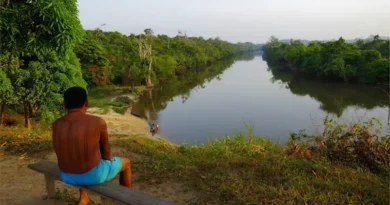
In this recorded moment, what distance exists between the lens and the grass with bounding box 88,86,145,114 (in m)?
25.5

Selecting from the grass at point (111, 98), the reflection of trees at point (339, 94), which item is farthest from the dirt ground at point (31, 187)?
the reflection of trees at point (339, 94)

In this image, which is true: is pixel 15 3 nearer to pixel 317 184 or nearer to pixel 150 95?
pixel 317 184

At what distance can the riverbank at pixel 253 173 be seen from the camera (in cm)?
399

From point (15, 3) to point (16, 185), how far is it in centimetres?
310

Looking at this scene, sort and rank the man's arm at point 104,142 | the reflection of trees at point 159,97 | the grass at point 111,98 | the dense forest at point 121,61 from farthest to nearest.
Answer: the dense forest at point 121,61
the reflection of trees at point 159,97
the grass at point 111,98
the man's arm at point 104,142

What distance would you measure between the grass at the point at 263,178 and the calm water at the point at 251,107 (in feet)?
36.5

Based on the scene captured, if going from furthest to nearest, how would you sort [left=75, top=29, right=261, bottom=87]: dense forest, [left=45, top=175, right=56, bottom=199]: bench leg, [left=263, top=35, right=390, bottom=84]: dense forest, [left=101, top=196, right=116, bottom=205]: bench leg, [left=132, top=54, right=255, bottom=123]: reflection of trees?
[left=263, top=35, right=390, bottom=84]: dense forest
[left=75, top=29, right=261, bottom=87]: dense forest
[left=132, top=54, right=255, bottom=123]: reflection of trees
[left=45, top=175, right=56, bottom=199]: bench leg
[left=101, top=196, right=116, bottom=205]: bench leg

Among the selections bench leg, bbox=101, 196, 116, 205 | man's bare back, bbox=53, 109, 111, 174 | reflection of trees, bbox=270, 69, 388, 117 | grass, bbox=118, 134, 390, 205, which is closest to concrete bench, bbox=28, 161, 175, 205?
bench leg, bbox=101, 196, 116, 205

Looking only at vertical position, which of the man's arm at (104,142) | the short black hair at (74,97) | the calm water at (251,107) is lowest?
the calm water at (251,107)

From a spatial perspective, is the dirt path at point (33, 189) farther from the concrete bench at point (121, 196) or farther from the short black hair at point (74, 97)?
the short black hair at point (74, 97)

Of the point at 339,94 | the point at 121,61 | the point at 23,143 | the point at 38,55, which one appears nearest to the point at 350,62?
the point at 339,94

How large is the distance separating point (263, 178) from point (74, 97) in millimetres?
3058

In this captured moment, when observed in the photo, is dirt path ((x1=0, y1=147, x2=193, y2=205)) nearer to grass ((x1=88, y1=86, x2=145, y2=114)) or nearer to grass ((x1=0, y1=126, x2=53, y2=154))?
grass ((x1=0, y1=126, x2=53, y2=154))

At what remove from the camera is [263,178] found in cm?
461
